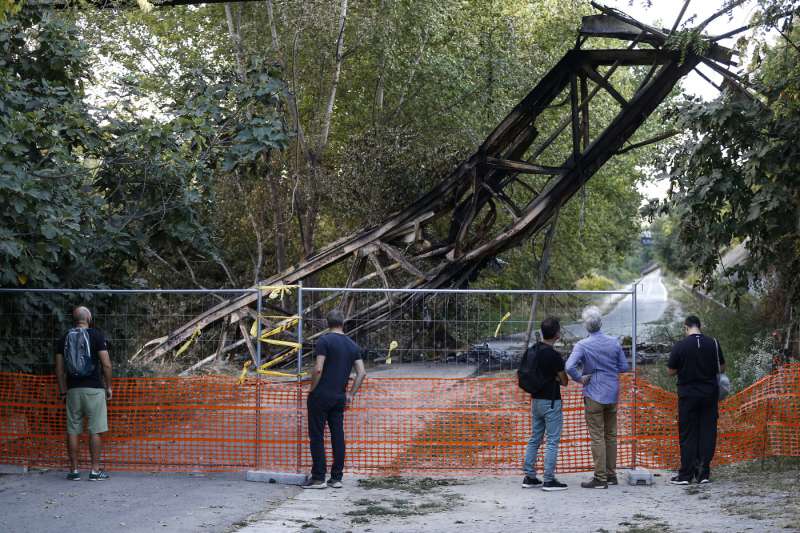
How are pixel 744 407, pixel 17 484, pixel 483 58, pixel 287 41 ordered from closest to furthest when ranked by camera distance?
pixel 17 484 < pixel 744 407 < pixel 287 41 < pixel 483 58

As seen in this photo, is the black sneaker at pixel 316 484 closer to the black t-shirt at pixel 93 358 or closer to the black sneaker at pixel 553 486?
the black sneaker at pixel 553 486

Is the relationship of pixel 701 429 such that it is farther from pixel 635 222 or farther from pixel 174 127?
pixel 635 222

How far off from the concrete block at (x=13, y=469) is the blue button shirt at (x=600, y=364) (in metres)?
5.77

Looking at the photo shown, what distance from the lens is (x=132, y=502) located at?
334 inches

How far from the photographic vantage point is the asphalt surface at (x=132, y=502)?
7613 mm

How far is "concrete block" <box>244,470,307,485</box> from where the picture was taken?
9.45 meters

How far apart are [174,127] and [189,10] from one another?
15156mm

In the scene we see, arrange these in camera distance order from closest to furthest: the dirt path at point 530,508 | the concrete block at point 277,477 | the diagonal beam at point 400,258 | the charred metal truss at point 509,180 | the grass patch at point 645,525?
the grass patch at point 645,525 < the dirt path at point 530,508 < the concrete block at point 277,477 < the charred metal truss at point 509,180 < the diagonal beam at point 400,258

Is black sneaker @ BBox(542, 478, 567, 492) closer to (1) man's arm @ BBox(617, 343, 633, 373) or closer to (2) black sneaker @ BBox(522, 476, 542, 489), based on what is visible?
(2) black sneaker @ BBox(522, 476, 542, 489)

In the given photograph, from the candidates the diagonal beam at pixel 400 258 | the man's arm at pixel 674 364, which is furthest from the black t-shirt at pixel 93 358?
the diagonal beam at pixel 400 258

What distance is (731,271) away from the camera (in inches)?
559

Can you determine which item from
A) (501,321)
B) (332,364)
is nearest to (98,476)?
(332,364)

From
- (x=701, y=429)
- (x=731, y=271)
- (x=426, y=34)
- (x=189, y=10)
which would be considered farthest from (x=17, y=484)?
(x=189, y=10)

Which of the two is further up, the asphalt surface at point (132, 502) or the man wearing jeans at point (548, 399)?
the man wearing jeans at point (548, 399)
